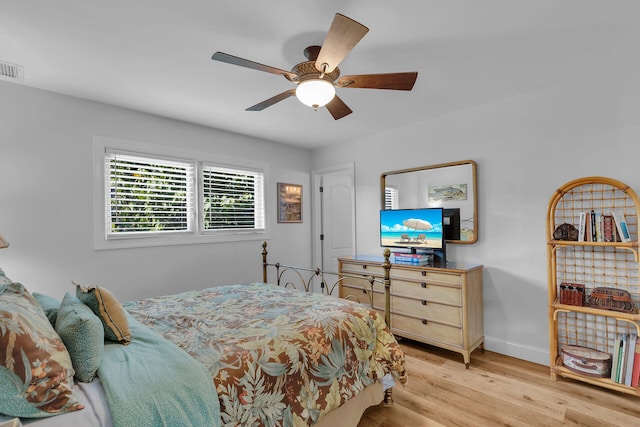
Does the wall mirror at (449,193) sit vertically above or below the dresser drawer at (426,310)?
above

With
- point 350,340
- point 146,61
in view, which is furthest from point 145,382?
point 146,61

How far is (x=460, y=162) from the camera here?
11.0ft

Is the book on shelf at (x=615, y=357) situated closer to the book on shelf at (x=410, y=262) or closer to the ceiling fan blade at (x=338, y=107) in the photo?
the book on shelf at (x=410, y=262)

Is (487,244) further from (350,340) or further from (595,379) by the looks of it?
(350,340)

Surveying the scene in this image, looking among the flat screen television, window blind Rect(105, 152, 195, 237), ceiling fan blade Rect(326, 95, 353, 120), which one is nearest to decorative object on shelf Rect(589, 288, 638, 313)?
the flat screen television

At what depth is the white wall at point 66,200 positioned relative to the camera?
2595mm

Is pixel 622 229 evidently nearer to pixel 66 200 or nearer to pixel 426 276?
pixel 426 276

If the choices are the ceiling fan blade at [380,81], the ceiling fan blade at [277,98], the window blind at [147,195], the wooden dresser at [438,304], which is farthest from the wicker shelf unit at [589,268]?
the window blind at [147,195]

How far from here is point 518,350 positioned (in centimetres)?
299

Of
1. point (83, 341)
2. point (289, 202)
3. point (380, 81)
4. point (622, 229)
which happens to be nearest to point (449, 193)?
point (622, 229)

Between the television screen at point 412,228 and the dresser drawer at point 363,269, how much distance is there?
1.21ft

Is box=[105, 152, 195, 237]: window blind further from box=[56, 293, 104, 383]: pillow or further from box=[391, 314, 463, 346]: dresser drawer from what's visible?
box=[391, 314, 463, 346]: dresser drawer

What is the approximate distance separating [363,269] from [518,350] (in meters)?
1.64

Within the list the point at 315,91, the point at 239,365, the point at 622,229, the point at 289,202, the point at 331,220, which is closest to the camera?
the point at 239,365
